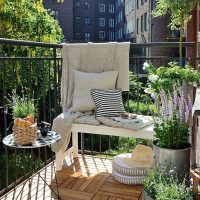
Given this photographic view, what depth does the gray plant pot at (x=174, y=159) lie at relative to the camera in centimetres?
220

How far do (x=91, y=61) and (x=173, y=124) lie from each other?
1.43 m

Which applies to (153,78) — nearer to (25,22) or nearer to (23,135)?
(23,135)

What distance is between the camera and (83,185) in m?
2.77

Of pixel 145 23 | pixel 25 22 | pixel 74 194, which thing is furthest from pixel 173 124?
pixel 145 23

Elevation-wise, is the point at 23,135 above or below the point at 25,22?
below

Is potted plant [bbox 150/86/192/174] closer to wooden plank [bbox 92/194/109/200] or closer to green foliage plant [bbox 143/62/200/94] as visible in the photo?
green foliage plant [bbox 143/62/200/94]

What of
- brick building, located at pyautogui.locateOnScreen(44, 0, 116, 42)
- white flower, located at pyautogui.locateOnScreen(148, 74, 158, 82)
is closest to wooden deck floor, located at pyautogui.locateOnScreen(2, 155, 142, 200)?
white flower, located at pyautogui.locateOnScreen(148, 74, 158, 82)

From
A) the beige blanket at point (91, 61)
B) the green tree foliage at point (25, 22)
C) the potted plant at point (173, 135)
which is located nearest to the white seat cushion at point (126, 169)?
the potted plant at point (173, 135)

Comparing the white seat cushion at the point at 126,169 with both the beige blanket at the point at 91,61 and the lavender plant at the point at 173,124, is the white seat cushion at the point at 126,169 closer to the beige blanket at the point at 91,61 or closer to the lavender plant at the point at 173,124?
the lavender plant at the point at 173,124

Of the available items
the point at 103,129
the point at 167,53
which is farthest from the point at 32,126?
the point at 167,53

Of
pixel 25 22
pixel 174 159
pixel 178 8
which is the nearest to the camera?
pixel 174 159

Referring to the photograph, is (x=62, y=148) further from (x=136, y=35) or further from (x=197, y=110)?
(x=136, y=35)

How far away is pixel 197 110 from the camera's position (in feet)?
4.66

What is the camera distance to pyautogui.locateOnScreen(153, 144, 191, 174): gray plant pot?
2199 millimetres
